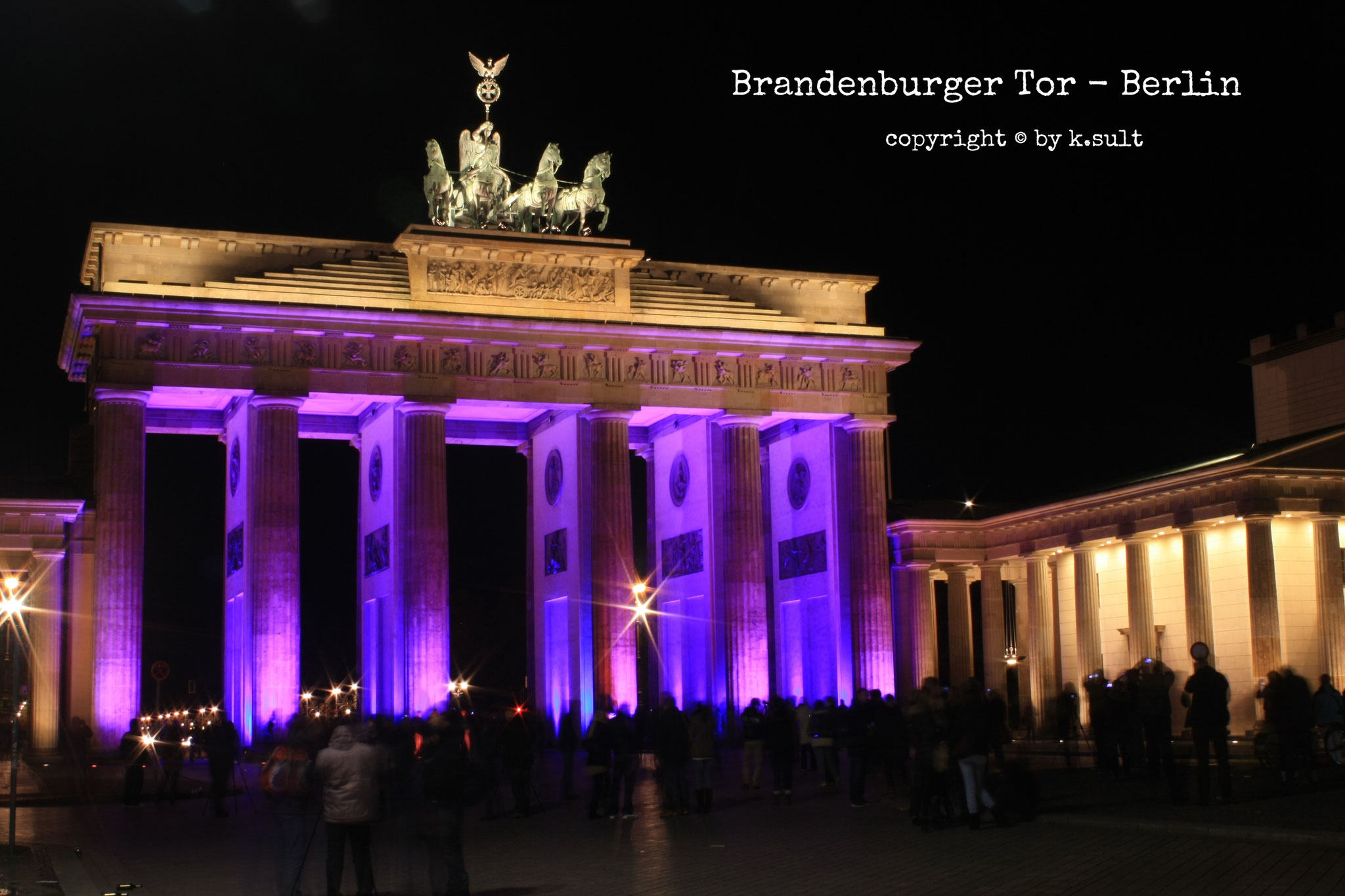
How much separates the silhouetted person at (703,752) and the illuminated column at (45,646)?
2305cm

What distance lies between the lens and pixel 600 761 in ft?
78.2

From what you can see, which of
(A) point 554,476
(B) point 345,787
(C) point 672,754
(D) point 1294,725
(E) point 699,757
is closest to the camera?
(B) point 345,787

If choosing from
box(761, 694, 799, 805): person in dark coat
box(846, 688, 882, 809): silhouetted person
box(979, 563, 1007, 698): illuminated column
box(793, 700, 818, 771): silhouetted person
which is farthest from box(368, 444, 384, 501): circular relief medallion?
box(846, 688, 882, 809): silhouetted person

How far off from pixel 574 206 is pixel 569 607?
43.4 ft

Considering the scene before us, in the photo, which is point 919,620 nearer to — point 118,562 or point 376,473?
point 376,473

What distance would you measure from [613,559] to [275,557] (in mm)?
10637

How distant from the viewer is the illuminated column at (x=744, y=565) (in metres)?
50.2

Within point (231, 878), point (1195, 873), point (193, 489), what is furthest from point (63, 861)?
point (193, 489)

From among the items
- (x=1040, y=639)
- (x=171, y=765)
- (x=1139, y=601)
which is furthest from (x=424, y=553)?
(x=1139, y=601)

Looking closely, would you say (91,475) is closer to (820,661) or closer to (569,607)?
(569,607)

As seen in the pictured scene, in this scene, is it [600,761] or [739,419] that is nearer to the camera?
[600,761]

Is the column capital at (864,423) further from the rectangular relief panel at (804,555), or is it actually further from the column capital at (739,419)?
the rectangular relief panel at (804,555)

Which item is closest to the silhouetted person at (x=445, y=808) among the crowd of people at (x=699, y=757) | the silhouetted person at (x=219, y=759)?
the crowd of people at (x=699, y=757)

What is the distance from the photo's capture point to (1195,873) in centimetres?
1478
